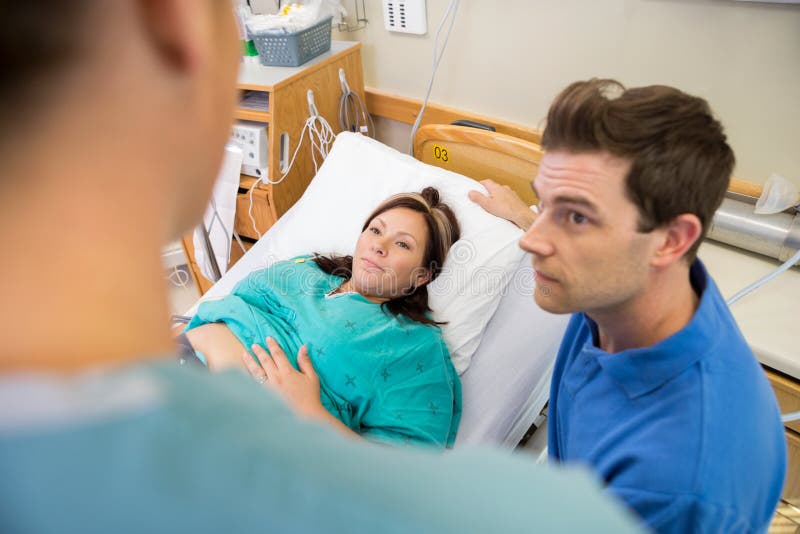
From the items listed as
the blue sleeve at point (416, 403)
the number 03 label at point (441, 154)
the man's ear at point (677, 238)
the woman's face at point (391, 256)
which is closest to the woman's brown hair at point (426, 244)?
the woman's face at point (391, 256)

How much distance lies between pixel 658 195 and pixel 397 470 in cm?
74


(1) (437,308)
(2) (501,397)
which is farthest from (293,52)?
(2) (501,397)

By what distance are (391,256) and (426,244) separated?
13 cm

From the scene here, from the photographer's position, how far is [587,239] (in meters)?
0.90

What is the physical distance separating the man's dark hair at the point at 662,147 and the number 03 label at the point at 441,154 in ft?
3.75

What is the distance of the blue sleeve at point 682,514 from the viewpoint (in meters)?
0.70

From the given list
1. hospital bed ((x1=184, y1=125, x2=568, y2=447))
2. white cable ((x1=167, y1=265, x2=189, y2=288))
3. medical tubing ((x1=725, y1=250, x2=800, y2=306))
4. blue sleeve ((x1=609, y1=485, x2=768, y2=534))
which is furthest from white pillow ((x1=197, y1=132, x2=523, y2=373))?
white cable ((x1=167, y1=265, x2=189, y2=288))

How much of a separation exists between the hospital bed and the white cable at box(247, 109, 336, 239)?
0.40 feet

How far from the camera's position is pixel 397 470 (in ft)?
0.88

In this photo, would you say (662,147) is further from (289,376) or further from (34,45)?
(289,376)

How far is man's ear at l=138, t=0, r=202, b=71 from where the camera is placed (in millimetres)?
321

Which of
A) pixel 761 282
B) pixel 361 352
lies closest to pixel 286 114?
pixel 361 352

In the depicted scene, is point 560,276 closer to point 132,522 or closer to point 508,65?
point 132,522

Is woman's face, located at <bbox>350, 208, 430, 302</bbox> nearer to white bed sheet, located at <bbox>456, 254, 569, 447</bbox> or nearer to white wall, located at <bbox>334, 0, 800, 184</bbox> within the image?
white bed sheet, located at <bbox>456, 254, 569, 447</bbox>
